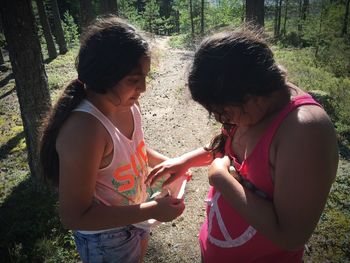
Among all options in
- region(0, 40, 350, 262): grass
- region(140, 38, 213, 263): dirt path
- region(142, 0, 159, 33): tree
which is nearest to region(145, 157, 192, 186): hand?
region(140, 38, 213, 263): dirt path

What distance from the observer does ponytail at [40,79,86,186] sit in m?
1.51

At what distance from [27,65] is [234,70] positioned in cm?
387

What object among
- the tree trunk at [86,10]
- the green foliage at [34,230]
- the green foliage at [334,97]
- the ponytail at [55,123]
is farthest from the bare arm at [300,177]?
the tree trunk at [86,10]

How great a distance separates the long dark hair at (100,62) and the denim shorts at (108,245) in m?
0.58

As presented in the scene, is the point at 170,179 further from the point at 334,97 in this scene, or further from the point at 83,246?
the point at 334,97

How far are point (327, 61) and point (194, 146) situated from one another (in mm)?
13636

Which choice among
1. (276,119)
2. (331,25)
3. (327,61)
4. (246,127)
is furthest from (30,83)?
(331,25)

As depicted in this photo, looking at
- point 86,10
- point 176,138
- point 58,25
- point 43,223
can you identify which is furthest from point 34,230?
point 58,25

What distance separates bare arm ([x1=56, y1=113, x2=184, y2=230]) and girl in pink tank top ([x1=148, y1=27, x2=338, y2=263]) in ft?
1.70

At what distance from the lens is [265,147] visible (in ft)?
3.94

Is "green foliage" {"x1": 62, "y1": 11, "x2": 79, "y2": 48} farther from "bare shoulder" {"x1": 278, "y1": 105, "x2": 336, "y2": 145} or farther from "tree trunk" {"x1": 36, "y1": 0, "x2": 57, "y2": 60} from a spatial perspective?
"bare shoulder" {"x1": 278, "y1": 105, "x2": 336, "y2": 145}

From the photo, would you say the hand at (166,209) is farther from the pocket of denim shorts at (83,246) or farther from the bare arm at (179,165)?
the pocket of denim shorts at (83,246)

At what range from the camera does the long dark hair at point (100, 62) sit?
1.46 metres

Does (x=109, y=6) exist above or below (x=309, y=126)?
below
